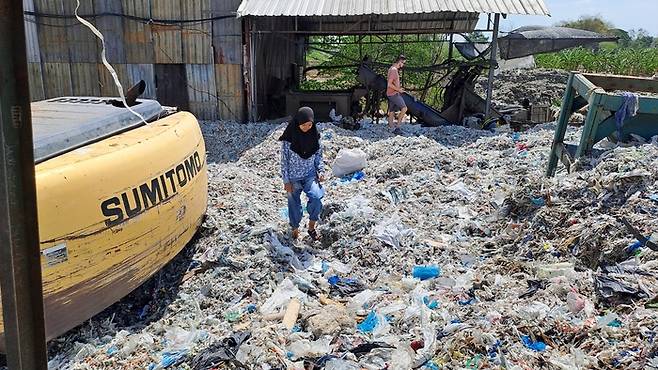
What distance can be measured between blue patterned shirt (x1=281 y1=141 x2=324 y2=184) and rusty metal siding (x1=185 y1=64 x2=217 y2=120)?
289 inches

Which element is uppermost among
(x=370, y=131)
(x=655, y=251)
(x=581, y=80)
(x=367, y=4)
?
(x=367, y=4)

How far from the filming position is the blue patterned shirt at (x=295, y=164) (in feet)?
17.1

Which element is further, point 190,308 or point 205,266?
point 205,266

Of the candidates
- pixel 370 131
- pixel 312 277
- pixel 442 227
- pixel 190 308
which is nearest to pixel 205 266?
pixel 190 308

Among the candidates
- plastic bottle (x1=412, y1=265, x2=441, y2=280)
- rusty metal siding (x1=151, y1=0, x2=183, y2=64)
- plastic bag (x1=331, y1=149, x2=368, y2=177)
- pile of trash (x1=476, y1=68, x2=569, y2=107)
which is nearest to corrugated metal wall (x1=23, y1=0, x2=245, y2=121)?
rusty metal siding (x1=151, y1=0, x2=183, y2=64)

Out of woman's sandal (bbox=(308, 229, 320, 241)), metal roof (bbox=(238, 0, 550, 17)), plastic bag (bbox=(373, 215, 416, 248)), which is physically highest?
metal roof (bbox=(238, 0, 550, 17))

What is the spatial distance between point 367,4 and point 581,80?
718 centimetres

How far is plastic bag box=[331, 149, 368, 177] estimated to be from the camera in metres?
8.05

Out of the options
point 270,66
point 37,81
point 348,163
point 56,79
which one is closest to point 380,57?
point 270,66

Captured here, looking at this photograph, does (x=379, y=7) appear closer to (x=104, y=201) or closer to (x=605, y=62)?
(x=104, y=201)

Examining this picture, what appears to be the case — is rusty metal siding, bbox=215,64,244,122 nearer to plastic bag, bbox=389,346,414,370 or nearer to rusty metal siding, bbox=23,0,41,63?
rusty metal siding, bbox=23,0,41,63

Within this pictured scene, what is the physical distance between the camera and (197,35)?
11617 mm

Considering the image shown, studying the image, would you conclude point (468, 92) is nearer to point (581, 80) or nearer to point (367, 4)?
point (367, 4)

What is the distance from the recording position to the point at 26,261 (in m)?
1.17
